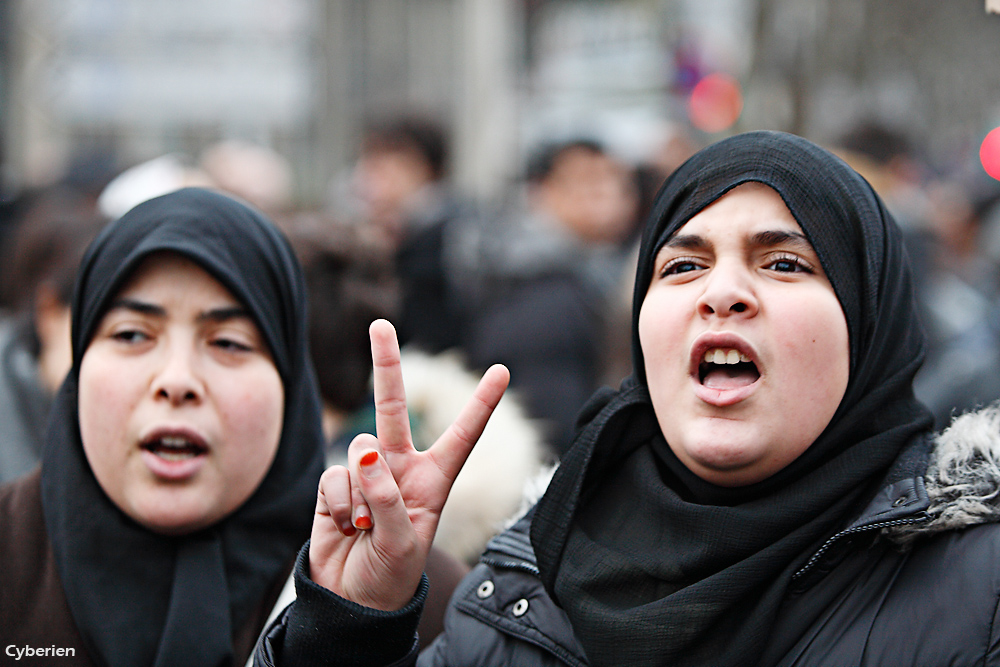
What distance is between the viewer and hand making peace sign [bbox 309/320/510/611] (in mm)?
2072

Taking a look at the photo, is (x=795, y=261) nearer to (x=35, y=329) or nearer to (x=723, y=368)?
(x=723, y=368)

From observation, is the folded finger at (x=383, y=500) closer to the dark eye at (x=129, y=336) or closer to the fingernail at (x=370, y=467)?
the fingernail at (x=370, y=467)

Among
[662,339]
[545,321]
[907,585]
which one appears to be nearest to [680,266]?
[662,339]

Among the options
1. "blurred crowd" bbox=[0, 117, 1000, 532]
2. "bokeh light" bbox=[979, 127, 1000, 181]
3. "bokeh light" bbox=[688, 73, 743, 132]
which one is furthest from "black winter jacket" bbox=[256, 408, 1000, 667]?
"bokeh light" bbox=[688, 73, 743, 132]

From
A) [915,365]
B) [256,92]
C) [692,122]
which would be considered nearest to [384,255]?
[915,365]

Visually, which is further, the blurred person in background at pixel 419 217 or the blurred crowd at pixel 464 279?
the blurred person in background at pixel 419 217

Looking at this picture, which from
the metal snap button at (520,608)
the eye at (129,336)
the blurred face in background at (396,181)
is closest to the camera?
the metal snap button at (520,608)

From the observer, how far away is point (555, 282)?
5.34m

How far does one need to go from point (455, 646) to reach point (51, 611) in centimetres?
95

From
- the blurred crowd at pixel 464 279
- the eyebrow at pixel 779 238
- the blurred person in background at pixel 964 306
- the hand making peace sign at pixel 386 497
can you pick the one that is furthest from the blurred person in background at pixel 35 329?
the blurred person in background at pixel 964 306

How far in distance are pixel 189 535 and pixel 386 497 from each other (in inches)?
29.2

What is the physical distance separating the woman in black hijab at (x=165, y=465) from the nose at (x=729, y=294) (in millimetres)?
1096

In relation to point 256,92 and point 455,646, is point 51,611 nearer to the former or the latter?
point 455,646

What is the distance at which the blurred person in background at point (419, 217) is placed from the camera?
6.16 m
